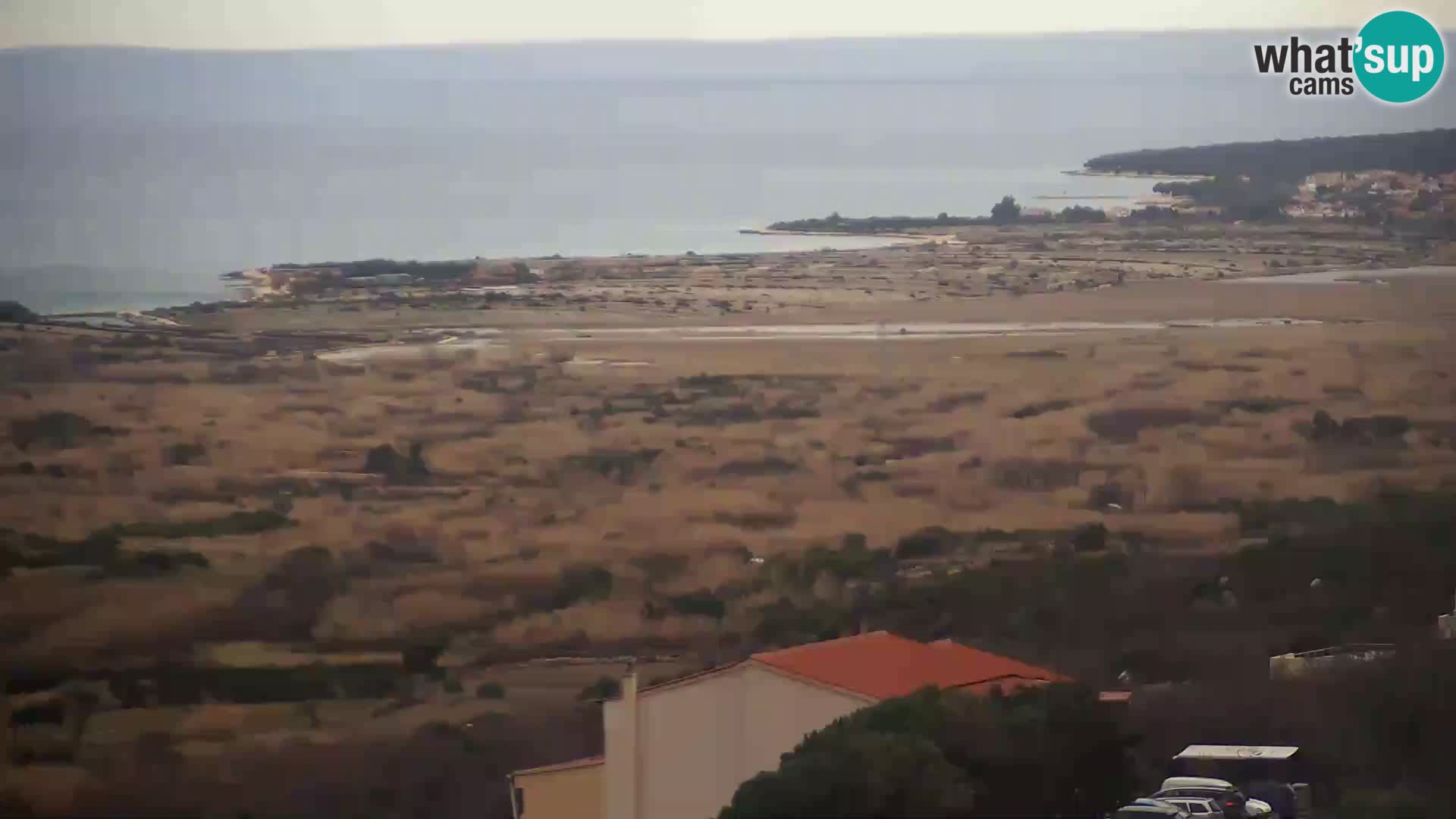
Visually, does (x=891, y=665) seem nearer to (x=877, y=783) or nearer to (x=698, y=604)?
(x=877, y=783)

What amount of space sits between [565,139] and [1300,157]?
2.43m

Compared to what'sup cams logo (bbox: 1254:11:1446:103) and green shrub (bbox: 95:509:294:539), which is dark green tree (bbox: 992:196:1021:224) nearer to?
what'sup cams logo (bbox: 1254:11:1446:103)

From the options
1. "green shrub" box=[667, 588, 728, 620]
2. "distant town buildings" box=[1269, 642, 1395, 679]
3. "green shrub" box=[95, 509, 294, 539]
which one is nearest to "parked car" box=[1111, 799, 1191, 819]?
"distant town buildings" box=[1269, 642, 1395, 679]

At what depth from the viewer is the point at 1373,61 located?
4.84 m

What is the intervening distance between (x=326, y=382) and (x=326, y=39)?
1.11m

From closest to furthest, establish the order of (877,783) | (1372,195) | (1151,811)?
(877,783)
(1151,811)
(1372,195)

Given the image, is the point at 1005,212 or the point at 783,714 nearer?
the point at 783,714

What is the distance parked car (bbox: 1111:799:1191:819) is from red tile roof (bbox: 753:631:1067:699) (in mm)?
448

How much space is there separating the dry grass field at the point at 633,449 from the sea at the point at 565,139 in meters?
0.20

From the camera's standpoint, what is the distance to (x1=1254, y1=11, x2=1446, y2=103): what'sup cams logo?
482 centimetres

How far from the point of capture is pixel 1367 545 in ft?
15.9

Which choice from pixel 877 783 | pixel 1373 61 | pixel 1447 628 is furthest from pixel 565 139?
pixel 1447 628

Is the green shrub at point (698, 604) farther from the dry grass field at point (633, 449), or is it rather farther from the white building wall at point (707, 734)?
the white building wall at point (707, 734)

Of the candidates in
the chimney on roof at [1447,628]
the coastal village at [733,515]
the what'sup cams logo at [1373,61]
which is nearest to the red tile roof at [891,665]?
the coastal village at [733,515]
